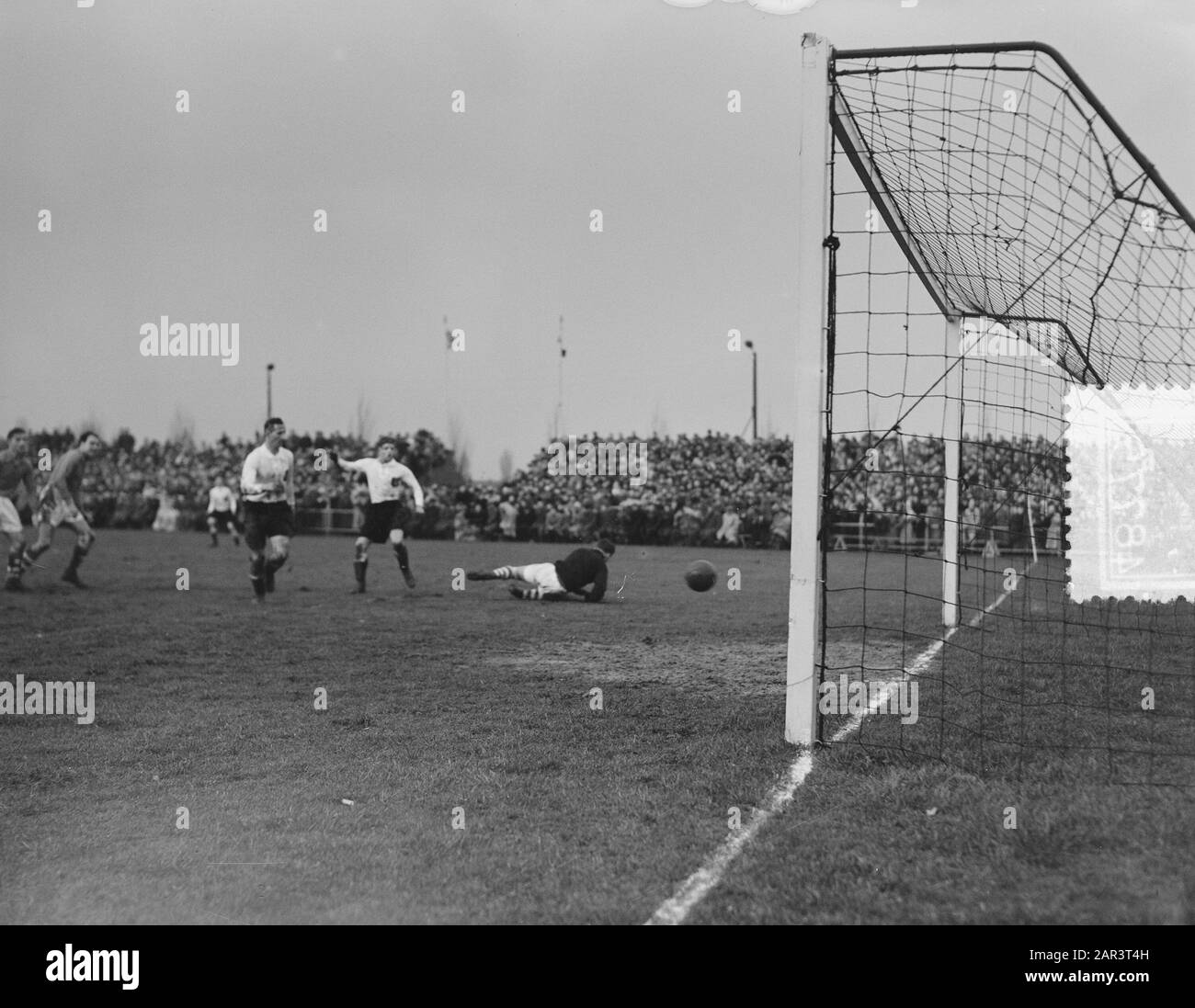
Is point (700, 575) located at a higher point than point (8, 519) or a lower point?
lower

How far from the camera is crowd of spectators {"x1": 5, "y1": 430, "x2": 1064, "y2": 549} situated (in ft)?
96.3

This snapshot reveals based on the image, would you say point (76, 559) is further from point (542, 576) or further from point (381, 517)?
point (542, 576)

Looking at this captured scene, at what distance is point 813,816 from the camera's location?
4.02 m

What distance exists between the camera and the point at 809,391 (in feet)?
17.5

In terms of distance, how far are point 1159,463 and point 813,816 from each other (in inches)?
364

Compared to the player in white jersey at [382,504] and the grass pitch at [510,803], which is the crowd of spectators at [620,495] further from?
the grass pitch at [510,803]

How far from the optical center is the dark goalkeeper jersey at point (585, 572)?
12.7m

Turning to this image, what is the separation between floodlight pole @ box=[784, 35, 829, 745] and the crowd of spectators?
20.8m

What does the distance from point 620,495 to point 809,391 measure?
2623 centimetres

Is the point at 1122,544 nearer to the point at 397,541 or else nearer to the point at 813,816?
the point at 397,541

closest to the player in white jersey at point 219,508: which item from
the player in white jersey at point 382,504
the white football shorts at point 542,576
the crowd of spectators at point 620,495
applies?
the crowd of spectators at point 620,495

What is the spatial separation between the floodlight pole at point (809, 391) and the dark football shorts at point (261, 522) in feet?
28.0

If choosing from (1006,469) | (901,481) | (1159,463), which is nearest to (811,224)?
(1159,463)

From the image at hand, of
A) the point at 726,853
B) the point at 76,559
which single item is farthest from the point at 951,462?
the point at 76,559
